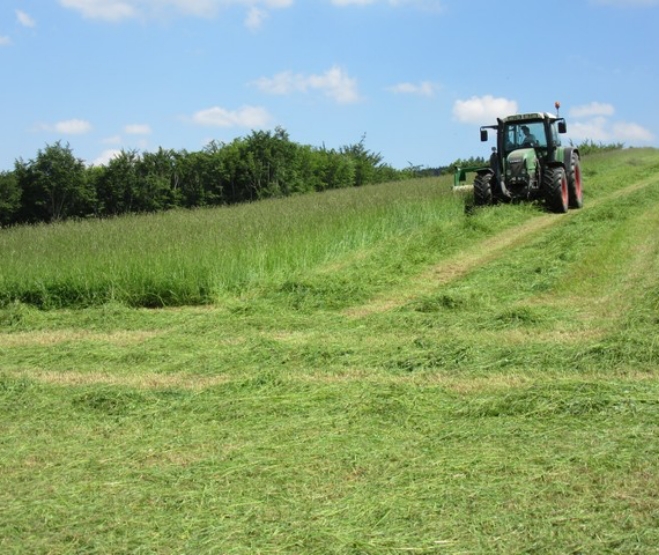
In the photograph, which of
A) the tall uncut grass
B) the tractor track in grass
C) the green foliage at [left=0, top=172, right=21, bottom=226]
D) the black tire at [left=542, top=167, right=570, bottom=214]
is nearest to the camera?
the tractor track in grass

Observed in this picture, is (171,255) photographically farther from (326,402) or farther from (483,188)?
(483,188)

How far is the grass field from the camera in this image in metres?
3.31

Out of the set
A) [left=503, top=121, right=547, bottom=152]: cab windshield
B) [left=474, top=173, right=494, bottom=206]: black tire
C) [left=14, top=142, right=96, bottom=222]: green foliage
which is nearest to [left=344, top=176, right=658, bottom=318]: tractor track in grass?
[left=474, top=173, right=494, bottom=206]: black tire

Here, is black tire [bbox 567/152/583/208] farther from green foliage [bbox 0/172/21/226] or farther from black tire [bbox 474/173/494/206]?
green foliage [bbox 0/172/21/226]

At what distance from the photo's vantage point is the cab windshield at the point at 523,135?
54.3 ft

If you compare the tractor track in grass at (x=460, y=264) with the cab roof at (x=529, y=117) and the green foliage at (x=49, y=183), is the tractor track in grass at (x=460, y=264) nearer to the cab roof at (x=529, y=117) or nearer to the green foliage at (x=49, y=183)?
the cab roof at (x=529, y=117)

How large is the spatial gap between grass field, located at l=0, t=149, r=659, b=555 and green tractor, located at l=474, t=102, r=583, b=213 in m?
4.99

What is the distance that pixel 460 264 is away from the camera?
1134 cm

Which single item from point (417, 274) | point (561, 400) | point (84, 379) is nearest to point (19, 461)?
point (84, 379)

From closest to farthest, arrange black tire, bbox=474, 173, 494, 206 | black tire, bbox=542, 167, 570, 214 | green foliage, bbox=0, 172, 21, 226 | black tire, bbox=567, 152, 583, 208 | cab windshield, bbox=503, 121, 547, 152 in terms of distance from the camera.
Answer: black tire, bbox=542, 167, 570, 214 → black tire, bbox=474, 173, 494, 206 → cab windshield, bbox=503, 121, 547, 152 → black tire, bbox=567, 152, 583, 208 → green foliage, bbox=0, 172, 21, 226

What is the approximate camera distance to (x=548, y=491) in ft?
11.4

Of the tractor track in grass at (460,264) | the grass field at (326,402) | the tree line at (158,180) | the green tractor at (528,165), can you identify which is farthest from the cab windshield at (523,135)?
the tree line at (158,180)

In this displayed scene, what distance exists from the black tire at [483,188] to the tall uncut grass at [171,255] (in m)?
1.83

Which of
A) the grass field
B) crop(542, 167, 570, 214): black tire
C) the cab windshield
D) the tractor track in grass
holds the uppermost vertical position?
the cab windshield
